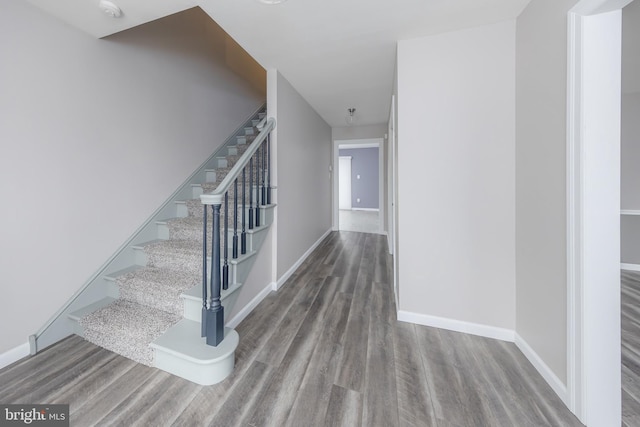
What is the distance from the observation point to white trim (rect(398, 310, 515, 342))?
1.69 metres

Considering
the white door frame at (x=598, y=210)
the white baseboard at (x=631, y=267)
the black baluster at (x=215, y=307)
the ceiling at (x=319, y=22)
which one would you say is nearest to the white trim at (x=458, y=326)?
the white door frame at (x=598, y=210)

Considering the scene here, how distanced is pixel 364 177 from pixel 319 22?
312 inches

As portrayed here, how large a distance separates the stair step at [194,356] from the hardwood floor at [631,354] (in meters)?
1.96

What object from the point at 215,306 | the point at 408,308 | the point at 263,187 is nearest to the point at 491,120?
the point at 408,308

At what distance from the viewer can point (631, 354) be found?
1494 mm

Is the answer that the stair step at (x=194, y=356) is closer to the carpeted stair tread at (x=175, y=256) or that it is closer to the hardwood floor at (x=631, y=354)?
the carpeted stair tread at (x=175, y=256)

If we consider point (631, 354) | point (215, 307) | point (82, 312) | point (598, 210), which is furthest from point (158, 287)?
point (631, 354)

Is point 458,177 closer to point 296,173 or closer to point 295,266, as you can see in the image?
point 296,173

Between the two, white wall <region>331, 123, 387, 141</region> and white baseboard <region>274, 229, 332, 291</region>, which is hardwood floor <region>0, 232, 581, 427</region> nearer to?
white baseboard <region>274, 229, 332, 291</region>

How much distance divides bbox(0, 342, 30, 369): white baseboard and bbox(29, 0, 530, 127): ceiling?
2.12m

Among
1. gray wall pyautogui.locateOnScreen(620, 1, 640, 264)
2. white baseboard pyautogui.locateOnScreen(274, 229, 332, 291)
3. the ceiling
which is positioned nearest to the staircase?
Result: white baseboard pyautogui.locateOnScreen(274, 229, 332, 291)

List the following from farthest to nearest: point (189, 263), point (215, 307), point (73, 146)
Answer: point (189, 263) → point (73, 146) → point (215, 307)

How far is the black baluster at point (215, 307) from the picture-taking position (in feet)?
4.58

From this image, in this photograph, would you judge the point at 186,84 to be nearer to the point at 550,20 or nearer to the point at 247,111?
the point at 247,111
